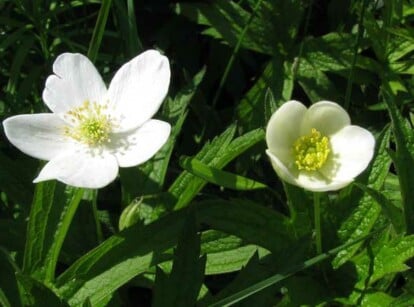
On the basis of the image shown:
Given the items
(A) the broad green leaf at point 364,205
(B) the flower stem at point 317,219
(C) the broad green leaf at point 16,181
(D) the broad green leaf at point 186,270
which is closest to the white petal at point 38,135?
(C) the broad green leaf at point 16,181

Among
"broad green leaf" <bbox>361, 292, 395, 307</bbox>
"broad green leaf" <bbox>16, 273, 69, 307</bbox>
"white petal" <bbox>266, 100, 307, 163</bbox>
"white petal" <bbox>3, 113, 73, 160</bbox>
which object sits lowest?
"broad green leaf" <bbox>361, 292, 395, 307</bbox>

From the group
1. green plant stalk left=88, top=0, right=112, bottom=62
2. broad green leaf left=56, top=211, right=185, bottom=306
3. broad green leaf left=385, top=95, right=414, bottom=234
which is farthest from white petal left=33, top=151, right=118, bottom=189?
broad green leaf left=385, top=95, right=414, bottom=234

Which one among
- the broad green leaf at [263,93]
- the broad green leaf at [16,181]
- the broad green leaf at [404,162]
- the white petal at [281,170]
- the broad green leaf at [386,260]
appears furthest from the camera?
the broad green leaf at [263,93]

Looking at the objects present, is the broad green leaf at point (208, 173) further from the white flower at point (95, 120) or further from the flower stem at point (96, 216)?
the flower stem at point (96, 216)

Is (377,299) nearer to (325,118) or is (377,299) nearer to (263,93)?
(325,118)

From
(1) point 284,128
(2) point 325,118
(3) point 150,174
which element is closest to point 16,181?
(3) point 150,174

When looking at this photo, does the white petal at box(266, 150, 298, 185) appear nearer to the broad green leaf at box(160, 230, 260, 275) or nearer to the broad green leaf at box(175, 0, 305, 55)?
the broad green leaf at box(160, 230, 260, 275)

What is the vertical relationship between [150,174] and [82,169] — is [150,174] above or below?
below
